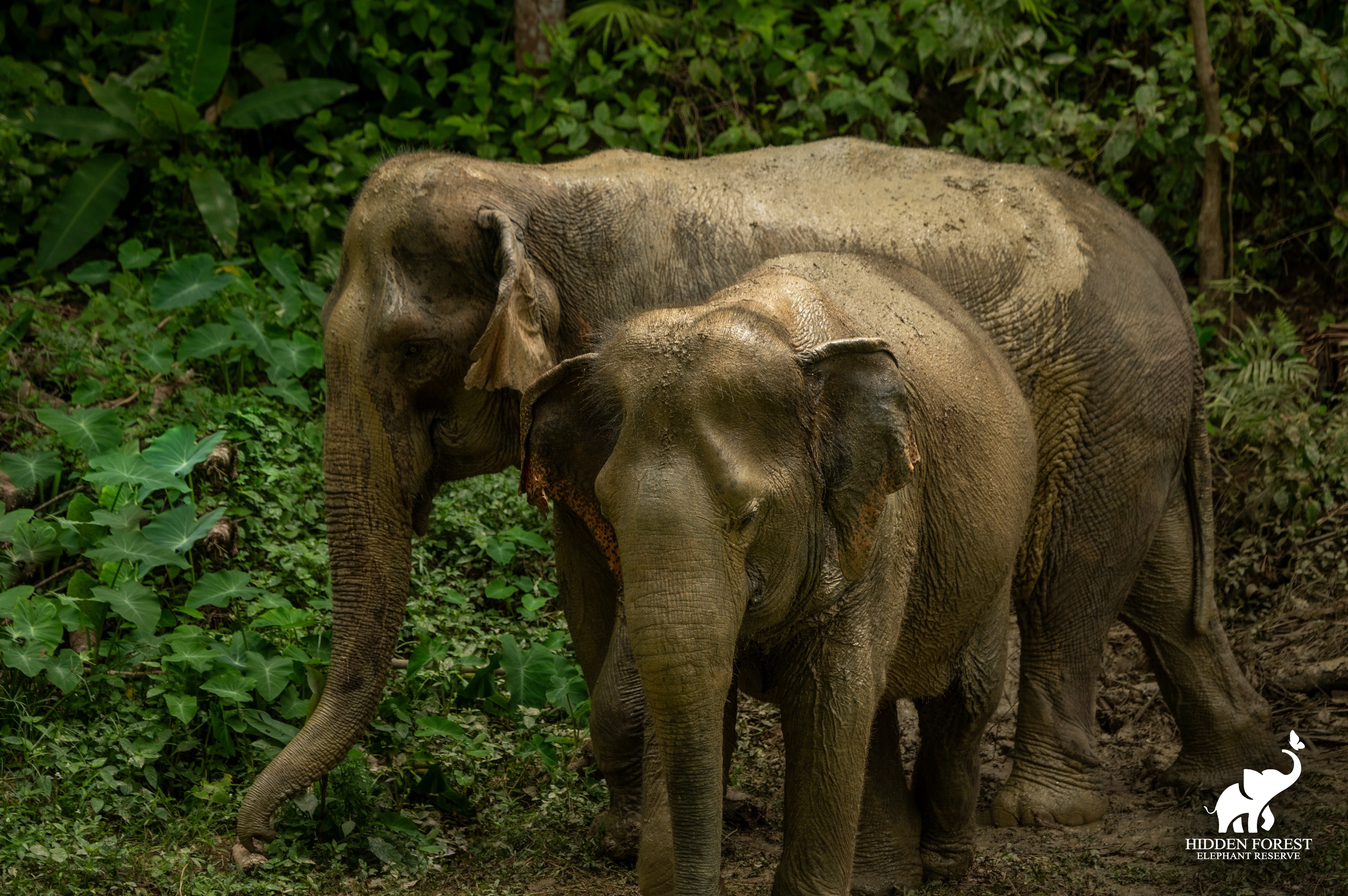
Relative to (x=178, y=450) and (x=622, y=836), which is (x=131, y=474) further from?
(x=622, y=836)

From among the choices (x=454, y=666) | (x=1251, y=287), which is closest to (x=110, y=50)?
(x=454, y=666)

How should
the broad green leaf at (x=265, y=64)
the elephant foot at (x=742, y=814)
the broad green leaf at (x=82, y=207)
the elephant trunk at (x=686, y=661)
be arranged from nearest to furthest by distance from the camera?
the elephant trunk at (x=686, y=661) → the elephant foot at (x=742, y=814) → the broad green leaf at (x=82, y=207) → the broad green leaf at (x=265, y=64)

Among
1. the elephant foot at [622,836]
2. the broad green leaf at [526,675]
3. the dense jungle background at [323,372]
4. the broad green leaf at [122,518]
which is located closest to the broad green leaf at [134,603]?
the dense jungle background at [323,372]

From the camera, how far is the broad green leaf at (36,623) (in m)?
5.16

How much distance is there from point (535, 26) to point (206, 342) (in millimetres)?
3066

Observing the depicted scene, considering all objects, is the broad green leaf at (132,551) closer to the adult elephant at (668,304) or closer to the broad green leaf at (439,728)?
the adult elephant at (668,304)

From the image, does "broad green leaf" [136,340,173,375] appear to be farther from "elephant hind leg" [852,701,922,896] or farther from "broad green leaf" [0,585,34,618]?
"elephant hind leg" [852,701,922,896]

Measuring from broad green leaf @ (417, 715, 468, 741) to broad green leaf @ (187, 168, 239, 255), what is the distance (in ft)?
12.8

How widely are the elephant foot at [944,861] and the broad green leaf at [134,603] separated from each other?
9.18 ft

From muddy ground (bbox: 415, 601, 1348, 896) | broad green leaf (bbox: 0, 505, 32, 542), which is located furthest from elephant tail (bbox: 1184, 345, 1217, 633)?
broad green leaf (bbox: 0, 505, 32, 542)

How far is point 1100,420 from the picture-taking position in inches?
209

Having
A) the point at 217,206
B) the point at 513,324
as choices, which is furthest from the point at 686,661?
the point at 217,206

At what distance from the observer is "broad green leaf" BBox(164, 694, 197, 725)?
512cm

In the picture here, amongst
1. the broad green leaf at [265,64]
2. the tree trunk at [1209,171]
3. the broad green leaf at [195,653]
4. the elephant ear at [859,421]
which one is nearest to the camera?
the elephant ear at [859,421]
